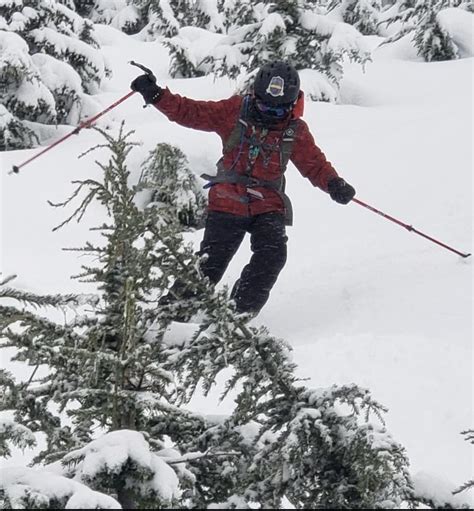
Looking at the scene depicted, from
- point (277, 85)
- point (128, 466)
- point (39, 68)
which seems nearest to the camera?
point (128, 466)

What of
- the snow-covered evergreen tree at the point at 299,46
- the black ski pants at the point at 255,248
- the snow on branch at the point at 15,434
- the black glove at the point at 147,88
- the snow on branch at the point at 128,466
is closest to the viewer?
the snow on branch at the point at 128,466

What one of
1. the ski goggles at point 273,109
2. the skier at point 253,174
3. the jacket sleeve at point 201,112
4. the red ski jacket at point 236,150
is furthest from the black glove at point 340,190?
the jacket sleeve at point 201,112

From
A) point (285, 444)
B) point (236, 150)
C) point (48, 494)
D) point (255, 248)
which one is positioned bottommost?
point (48, 494)

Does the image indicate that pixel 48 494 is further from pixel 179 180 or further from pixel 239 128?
pixel 179 180

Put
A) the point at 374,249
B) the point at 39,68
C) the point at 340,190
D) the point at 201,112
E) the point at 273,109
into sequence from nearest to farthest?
the point at 273,109 < the point at 201,112 < the point at 340,190 < the point at 374,249 < the point at 39,68

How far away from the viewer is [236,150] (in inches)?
257

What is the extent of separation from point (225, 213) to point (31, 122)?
21.1 feet

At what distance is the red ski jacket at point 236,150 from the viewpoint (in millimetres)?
6461

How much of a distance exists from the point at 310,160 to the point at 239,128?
0.72 m

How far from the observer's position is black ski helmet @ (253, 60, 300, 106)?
6.18m

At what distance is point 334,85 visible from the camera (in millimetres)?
13078

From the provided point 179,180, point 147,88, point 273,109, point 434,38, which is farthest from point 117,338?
point 434,38

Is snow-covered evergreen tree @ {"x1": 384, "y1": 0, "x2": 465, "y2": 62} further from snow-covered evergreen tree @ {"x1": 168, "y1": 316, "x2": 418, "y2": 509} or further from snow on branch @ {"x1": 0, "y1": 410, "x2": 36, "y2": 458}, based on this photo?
snow on branch @ {"x1": 0, "y1": 410, "x2": 36, "y2": 458}

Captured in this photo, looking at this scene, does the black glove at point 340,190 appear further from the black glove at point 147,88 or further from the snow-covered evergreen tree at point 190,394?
the snow-covered evergreen tree at point 190,394
